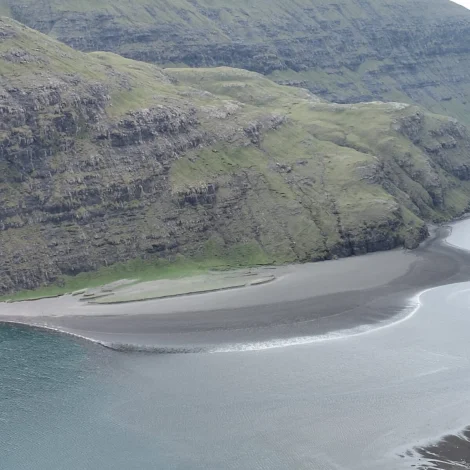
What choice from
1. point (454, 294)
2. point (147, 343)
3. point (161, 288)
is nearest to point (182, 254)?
point (161, 288)

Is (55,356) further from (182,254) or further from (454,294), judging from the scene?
(454,294)

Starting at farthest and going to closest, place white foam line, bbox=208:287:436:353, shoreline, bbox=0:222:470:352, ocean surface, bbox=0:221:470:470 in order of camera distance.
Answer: shoreline, bbox=0:222:470:352 < white foam line, bbox=208:287:436:353 < ocean surface, bbox=0:221:470:470

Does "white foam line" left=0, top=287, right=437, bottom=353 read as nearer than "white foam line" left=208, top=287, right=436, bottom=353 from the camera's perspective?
No

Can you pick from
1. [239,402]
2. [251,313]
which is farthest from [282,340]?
[239,402]

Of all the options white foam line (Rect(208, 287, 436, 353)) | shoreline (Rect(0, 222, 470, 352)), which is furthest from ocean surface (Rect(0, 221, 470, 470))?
shoreline (Rect(0, 222, 470, 352))

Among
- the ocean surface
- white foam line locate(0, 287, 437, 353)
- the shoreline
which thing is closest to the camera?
the ocean surface

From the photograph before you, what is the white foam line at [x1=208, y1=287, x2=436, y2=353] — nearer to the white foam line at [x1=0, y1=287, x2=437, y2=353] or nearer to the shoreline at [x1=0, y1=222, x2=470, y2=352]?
the white foam line at [x1=0, y1=287, x2=437, y2=353]
